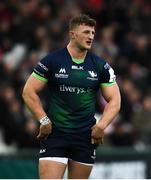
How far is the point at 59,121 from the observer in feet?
33.3

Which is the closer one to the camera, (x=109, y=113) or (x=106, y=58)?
(x=109, y=113)

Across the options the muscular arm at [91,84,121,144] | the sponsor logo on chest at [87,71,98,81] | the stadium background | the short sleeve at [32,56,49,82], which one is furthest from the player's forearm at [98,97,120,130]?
the stadium background

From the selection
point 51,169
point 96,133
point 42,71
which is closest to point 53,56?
point 42,71

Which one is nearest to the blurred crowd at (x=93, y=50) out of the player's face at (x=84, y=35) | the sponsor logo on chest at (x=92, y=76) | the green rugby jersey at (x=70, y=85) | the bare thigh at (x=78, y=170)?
the bare thigh at (x=78, y=170)

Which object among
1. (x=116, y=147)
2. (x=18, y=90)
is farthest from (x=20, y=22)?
(x=116, y=147)

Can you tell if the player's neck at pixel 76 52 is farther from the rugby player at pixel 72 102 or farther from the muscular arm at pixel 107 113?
the muscular arm at pixel 107 113

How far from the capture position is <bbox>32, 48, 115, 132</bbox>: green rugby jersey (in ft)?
→ 33.1

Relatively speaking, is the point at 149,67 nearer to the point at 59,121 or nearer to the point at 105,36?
the point at 105,36

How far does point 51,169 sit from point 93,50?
350 inches

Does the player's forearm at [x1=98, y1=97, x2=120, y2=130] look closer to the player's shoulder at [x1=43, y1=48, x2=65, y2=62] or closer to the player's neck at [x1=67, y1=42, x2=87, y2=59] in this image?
the player's neck at [x1=67, y1=42, x2=87, y2=59]

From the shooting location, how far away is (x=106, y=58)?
1873 cm

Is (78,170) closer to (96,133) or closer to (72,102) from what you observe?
(96,133)

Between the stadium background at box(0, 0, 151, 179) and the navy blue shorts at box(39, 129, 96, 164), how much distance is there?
454cm

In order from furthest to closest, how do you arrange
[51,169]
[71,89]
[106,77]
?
[106,77], [71,89], [51,169]
